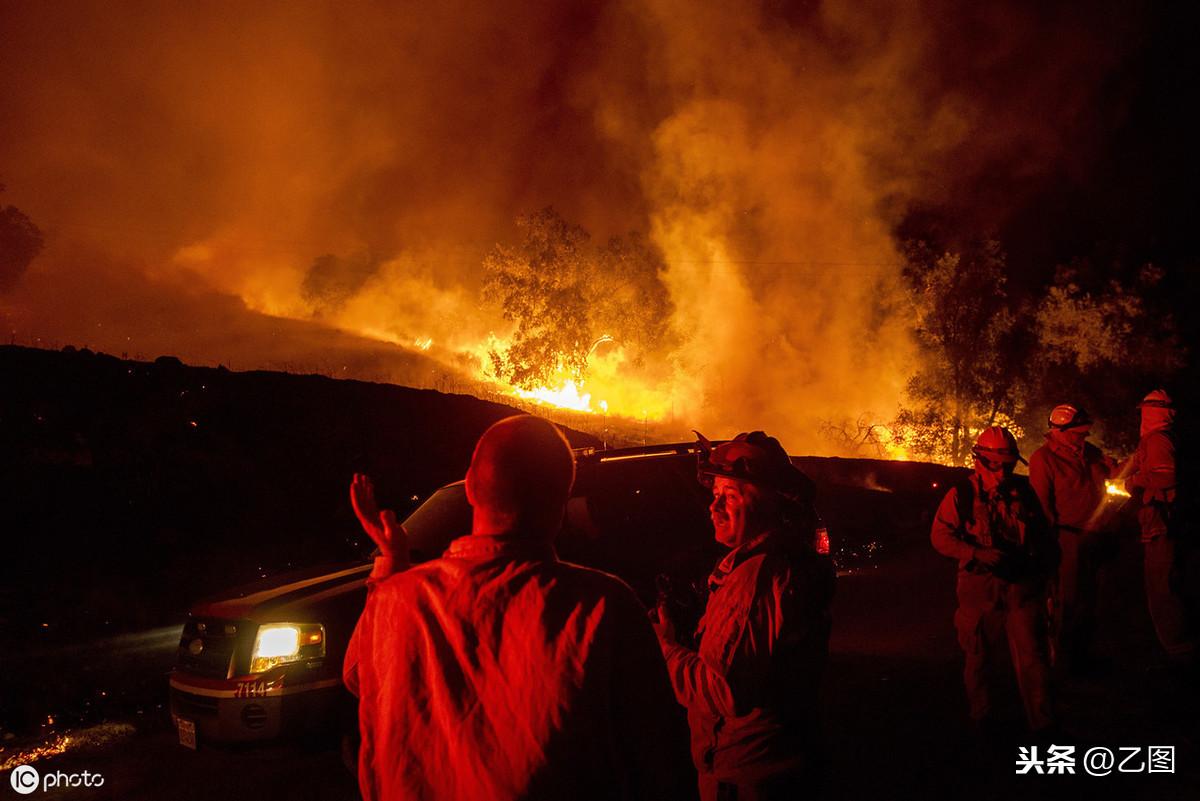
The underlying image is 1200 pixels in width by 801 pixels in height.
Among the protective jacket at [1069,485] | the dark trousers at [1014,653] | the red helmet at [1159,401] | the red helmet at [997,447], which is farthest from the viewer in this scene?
the red helmet at [1159,401]

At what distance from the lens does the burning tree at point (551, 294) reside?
36.5m

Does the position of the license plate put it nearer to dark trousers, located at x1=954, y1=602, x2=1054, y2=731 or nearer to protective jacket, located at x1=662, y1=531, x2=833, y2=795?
protective jacket, located at x1=662, y1=531, x2=833, y2=795

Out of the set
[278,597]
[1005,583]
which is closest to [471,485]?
[278,597]

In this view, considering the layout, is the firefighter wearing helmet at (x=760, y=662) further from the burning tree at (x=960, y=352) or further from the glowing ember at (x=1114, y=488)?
the burning tree at (x=960, y=352)

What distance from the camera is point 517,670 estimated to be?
182cm

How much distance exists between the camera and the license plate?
4.74 m

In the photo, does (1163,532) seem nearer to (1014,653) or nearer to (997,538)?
(997,538)

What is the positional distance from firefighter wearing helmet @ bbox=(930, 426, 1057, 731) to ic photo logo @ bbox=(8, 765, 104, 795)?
5208mm

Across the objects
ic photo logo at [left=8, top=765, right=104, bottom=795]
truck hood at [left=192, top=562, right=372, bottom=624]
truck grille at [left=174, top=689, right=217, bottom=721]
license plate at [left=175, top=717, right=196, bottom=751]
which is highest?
truck hood at [left=192, top=562, right=372, bottom=624]

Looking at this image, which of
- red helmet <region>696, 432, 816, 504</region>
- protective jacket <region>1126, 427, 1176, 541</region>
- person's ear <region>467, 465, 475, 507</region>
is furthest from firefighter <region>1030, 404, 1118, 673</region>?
person's ear <region>467, 465, 475, 507</region>

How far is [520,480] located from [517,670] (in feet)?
1.39

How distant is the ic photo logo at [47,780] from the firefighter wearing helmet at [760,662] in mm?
4066

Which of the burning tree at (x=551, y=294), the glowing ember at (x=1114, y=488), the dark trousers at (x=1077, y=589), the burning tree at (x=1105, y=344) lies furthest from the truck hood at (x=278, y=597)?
the burning tree at (x=1105, y=344)

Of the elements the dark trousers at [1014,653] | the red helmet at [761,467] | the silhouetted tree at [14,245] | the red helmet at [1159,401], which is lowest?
the dark trousers at [1014,653]
